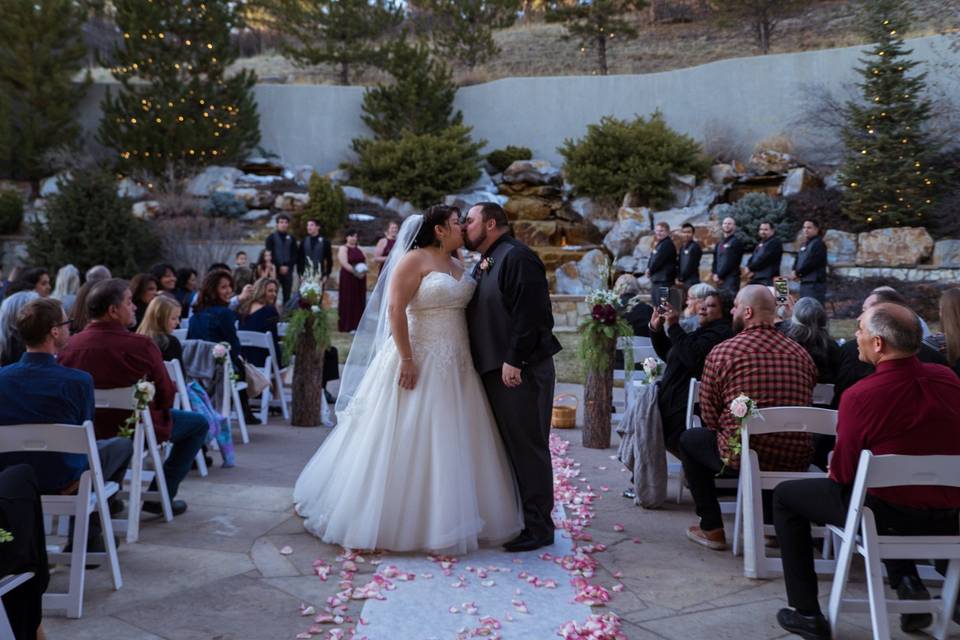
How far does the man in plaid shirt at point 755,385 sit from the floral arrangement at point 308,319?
4.13 meters

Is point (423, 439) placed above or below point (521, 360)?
below

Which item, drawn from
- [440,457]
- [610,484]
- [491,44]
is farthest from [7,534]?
[491,44]

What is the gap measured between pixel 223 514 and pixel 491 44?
26638mm

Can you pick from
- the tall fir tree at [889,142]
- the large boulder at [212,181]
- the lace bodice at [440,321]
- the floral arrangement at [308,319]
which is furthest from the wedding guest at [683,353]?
the large boulder at [212,181]

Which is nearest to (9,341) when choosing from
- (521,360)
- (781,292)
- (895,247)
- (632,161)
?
(521,360)

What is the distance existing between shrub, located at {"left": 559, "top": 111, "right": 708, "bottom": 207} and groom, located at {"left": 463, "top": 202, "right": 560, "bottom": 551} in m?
15.6

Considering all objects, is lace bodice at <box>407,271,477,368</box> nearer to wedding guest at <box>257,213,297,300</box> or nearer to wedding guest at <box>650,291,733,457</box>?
wedding guest at <box>650,291,733,457</box>

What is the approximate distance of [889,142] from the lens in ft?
54.1

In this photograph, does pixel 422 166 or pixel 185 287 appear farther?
pixel 422 166

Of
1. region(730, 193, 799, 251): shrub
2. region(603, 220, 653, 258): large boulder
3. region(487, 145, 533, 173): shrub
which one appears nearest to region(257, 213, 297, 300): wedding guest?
region(603, 220, 653, 258): large boulder

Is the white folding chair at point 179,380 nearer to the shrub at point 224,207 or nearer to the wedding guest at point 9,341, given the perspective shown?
the wedding guest at point 9,341

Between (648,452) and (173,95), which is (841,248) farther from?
(173,95)

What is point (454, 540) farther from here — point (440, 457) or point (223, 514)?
point (223, 514)

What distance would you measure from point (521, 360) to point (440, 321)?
50cm
